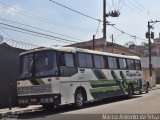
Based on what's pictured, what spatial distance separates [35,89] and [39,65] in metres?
1.21

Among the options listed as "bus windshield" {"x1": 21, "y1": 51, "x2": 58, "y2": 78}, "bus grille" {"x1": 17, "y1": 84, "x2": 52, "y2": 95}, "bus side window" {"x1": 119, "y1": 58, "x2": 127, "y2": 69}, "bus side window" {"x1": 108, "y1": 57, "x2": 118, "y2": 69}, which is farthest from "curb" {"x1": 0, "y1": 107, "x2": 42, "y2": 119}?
"bus side window" {"x1": 119, "y1": 58, "x2": 127, "y2": 69}

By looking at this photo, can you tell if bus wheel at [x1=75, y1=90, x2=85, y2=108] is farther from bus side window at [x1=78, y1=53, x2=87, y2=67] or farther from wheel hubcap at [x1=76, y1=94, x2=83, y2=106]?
bus side window at [x1=78, y1=53, x2=87, y2=67]

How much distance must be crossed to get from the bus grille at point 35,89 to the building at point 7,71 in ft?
5.31

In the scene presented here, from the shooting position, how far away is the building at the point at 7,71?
21.0 metres

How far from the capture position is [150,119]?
14.2m

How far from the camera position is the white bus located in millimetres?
18219

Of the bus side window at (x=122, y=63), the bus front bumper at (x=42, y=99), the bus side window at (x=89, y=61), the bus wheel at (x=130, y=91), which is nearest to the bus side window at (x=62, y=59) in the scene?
the bus front bumper at (x=42, y=99)

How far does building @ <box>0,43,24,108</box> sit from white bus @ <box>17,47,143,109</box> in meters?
1.80

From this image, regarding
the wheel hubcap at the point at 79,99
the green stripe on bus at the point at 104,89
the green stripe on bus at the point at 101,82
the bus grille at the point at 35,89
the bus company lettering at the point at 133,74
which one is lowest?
the wheel hubcap at the point at 79,99

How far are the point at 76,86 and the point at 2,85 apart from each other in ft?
13.8

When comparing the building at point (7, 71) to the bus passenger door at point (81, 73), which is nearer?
the bus passenger door at point (81, 73)

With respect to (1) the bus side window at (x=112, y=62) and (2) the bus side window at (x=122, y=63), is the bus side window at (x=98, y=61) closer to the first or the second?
(1) the bus side window at (x=112, y=62)

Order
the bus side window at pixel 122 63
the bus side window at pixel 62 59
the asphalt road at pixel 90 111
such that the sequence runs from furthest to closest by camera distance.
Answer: the bus side window at pixel 122 63
the bus side window at pixel 62 59
the asphalt road at pixel 90 111

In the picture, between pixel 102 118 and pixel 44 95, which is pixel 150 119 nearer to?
pixel 102 118
